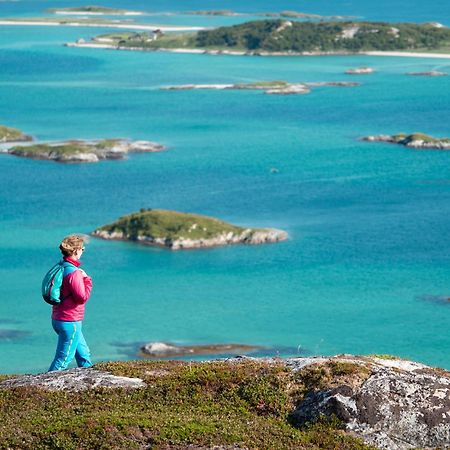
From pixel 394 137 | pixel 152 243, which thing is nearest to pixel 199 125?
pixel 394 137

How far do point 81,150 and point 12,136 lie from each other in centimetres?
1459

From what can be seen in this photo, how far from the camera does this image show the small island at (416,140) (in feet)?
497

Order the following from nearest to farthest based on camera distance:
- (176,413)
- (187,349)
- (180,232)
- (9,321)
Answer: (176,413) < (187,349) < (9,321) < (180,232)

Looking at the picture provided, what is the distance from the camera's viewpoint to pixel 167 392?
1695 cm

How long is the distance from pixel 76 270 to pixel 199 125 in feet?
500

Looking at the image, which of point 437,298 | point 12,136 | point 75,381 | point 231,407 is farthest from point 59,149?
point 231,407

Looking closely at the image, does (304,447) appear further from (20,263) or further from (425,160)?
(425,160)

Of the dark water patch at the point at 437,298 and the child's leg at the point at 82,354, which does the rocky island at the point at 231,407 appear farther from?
the dark water patch at the point at 437,298

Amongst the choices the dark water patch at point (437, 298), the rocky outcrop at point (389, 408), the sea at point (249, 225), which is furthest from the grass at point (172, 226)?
the rocky outcrop at point (389, 408)

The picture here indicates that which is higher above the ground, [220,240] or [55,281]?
[55,281]

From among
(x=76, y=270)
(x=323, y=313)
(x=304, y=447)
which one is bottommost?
(x=323, y=313)

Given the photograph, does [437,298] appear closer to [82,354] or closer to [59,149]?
[59,149]

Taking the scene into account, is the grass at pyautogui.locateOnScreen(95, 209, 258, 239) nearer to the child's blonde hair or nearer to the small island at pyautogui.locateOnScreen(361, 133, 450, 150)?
the small island at pyautogui.locateOnScreen(361, 133, 450, 150)

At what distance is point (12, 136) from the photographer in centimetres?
15312
